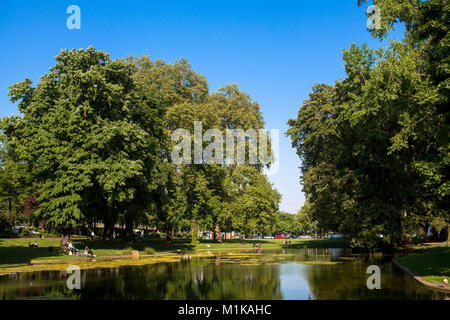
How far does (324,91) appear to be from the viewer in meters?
59.9

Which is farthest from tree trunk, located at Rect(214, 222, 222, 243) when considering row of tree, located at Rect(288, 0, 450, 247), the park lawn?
the park lawn

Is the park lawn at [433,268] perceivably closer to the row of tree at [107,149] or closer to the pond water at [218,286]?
the pond water at [218,286]

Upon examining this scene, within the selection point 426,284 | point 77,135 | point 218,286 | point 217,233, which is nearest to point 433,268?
point 426,284

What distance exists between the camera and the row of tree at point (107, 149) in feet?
119

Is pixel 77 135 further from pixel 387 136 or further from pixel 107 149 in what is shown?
pixel 387 136

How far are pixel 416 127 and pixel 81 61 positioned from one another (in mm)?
33739

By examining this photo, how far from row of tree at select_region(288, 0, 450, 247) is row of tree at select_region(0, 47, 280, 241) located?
15599 millimetres

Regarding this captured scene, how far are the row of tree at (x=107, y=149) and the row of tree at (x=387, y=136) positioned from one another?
1560cm

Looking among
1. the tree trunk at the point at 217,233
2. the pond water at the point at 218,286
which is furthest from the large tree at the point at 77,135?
the tree trunk at the point at 217,233

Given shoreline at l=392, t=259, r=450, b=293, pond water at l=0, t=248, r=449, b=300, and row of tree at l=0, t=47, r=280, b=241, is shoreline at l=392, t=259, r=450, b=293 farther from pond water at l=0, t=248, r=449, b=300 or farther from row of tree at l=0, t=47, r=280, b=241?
row of tree at l=0, t=47, r=280, b=241

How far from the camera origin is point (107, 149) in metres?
37.1
